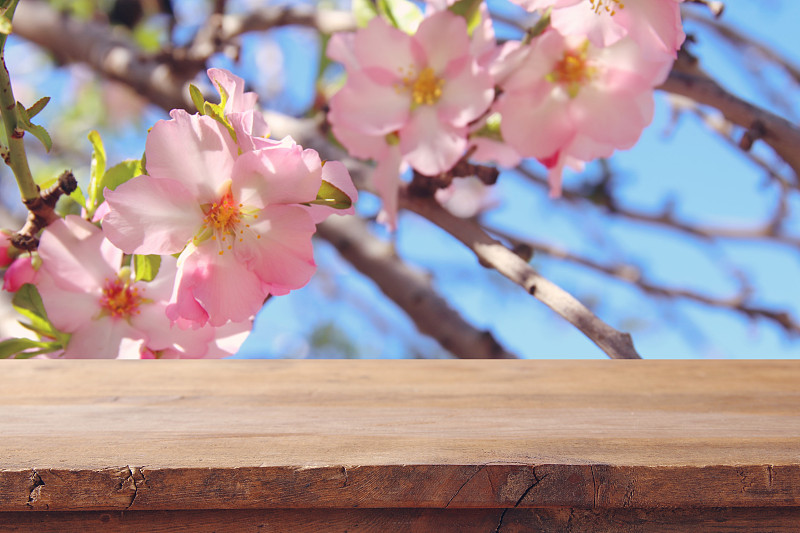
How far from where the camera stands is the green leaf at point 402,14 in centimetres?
80

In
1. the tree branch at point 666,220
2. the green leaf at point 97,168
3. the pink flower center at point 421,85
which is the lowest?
the tree branch at point 666,220

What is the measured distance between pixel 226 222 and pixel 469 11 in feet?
1.34

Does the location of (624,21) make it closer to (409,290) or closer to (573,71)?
(573,71)

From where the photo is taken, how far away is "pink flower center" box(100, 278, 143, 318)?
0.60 meters

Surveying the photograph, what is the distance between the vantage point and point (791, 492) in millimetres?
342

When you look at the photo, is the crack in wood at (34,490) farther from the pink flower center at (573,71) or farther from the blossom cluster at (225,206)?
the pink flower center at (573,71)

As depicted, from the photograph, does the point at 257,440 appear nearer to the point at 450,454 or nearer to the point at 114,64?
the point at 450,454

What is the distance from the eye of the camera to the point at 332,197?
1.52ft

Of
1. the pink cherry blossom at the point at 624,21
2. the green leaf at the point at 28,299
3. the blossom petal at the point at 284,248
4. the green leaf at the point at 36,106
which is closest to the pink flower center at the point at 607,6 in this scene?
the pink cherry blossom at the point at 624,21

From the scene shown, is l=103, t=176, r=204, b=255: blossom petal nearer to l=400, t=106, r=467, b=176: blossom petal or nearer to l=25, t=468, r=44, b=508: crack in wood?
l=25, t=468, r=44, b=508: crack in wood

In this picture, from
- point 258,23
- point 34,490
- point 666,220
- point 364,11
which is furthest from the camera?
point 666,220

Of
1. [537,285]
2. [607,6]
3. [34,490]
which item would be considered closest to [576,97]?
[607,6]

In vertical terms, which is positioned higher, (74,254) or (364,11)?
(364,11)

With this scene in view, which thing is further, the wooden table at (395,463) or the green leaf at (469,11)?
the green leaf at (469,11)
